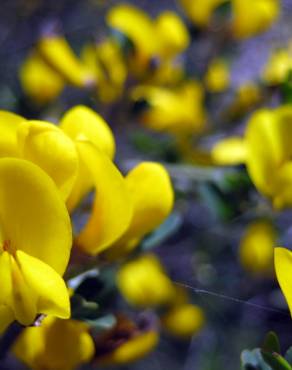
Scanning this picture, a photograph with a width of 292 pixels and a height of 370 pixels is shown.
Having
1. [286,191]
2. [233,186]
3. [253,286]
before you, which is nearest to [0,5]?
[253,286]

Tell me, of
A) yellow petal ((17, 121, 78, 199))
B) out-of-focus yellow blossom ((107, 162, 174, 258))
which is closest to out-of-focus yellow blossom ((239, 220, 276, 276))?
out-of-focus yellow blossom ((107, 162, 174, 258))

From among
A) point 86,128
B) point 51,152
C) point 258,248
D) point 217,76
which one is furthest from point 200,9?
point 51,152

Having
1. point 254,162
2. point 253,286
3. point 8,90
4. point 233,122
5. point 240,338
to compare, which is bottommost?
point 240,338

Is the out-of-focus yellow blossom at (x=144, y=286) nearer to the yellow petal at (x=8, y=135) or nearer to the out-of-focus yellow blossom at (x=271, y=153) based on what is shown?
the out-of-focus yellow blossom at (x=271, y=153)

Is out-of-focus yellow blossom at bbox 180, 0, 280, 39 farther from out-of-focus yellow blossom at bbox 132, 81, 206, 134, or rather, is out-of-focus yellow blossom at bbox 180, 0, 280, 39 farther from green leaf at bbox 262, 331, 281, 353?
green leaf at bbox 262, 331, 281, 353

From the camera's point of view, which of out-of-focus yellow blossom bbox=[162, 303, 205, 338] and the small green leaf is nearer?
the small green leaf

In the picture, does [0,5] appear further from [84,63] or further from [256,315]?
[256,315]

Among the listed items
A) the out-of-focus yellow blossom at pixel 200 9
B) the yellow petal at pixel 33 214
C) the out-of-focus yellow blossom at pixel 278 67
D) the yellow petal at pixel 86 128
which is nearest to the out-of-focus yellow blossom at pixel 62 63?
the out-of-focus yellow blossom at pixel 200 9
